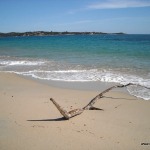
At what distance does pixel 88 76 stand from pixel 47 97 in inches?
176

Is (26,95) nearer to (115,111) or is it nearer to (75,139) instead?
(115,111)

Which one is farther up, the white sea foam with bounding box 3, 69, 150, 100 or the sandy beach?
the white sea foam with bounding box 3, 69, 150, 100

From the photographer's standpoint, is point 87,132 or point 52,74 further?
point 52,74

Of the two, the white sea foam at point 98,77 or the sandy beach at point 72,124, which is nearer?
the sandy beach at point 72,124

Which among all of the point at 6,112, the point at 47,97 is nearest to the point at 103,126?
the point at 6,112

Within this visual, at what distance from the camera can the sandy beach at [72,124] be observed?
15.9 feet

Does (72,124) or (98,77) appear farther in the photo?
(98,77)

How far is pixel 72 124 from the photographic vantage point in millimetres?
5762

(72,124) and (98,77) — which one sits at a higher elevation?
(98,77)

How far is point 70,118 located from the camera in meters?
→ 6.14

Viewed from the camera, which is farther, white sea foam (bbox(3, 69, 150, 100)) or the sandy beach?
white sea foam (bbox(3, 69, 150, 100))

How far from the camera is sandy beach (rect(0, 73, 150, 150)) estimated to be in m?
4.84

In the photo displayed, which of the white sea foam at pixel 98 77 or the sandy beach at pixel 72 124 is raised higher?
the white sea foam at pixel 98 77

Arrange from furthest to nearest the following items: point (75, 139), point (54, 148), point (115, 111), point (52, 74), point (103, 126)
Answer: point (52, 74), point (115, 111), point (103, 126), point (75, 139), point (54, 148)
